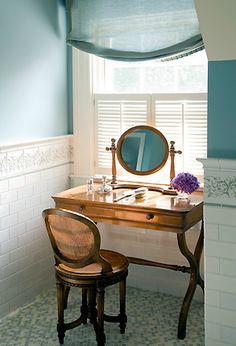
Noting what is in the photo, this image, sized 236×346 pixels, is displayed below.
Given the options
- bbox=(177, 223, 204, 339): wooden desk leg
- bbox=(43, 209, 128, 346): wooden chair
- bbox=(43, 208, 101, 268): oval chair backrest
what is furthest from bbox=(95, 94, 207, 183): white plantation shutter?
bbox=(43, 208, 101, 268): oval chair backrest

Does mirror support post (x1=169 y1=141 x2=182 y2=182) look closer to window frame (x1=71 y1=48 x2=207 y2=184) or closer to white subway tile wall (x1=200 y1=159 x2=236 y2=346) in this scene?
window frame (x1=71 y1=48 x2=207 y2=184)

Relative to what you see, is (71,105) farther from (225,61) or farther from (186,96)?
(225,61)

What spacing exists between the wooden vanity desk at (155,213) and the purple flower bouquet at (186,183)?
0.07m

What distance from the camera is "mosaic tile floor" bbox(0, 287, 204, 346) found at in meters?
3.26

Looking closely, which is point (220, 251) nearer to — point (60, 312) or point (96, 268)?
point (96, 268)

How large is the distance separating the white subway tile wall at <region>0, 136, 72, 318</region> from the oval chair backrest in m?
0.60

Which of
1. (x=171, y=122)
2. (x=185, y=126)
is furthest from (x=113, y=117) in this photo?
(x=185, y=126)

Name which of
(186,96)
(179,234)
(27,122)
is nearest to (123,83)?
(186,96)

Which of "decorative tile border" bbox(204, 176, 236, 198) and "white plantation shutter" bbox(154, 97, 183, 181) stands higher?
"white plantation shutter" bbox(154, 97, 183, 181)

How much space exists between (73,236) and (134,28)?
1.62m

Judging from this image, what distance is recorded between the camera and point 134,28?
12.3 feet

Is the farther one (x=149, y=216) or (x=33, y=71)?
(x=33, y=71)

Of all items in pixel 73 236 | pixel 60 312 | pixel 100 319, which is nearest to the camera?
pixel 73 236

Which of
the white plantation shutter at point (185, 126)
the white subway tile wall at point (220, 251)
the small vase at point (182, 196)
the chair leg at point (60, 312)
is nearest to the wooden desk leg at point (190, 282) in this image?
the small vase at point (182, 196)
